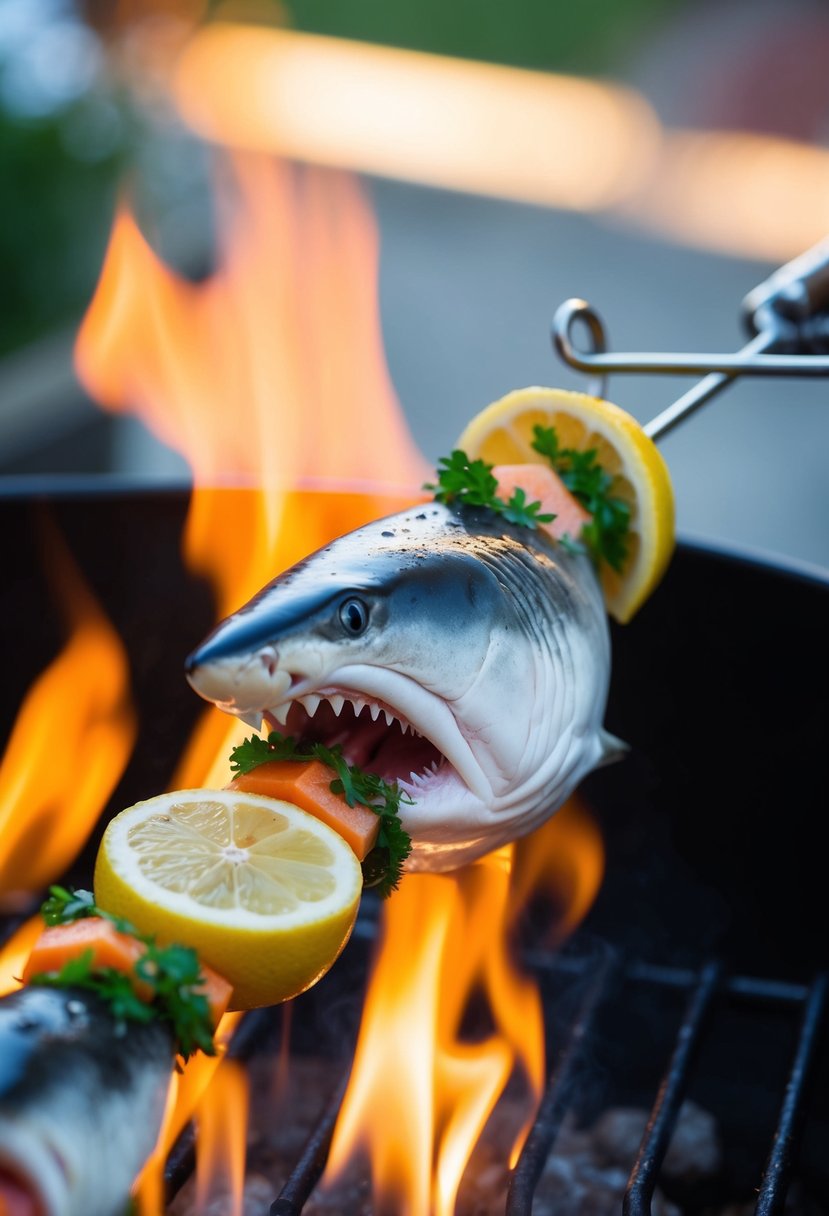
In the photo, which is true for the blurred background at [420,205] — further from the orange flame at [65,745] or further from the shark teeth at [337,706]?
the shark teeth at [337,706]

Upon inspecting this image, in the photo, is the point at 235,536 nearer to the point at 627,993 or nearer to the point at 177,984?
the point at 627,993

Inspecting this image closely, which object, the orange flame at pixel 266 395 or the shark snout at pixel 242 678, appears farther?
the orange flame at pixel 266 395

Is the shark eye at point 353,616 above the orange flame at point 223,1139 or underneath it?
above

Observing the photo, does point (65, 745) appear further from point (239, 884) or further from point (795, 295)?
point (795, 295)

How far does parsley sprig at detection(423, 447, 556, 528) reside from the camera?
154 centimetres

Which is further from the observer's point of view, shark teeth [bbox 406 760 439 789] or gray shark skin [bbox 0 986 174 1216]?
shark teeth [bbox 406 760 439 789]

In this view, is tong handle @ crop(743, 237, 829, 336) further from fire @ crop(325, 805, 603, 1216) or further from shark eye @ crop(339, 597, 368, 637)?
shark eye @ crop(339, 597, 368, 637)

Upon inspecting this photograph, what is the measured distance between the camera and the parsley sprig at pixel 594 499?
1660mm

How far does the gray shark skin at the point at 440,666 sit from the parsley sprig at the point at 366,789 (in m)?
0.02

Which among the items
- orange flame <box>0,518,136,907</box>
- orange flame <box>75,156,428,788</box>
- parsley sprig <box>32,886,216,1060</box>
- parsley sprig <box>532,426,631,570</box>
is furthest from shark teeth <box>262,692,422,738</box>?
orange flame <box>0,518,136,907</box>

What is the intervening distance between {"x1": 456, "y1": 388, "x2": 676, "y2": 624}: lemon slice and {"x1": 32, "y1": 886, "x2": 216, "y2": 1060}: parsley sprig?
2.56 feet

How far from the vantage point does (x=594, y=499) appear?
1668 mm

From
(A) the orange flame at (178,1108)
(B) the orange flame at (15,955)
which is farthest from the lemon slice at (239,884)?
(B) the orange flame at (15,955)

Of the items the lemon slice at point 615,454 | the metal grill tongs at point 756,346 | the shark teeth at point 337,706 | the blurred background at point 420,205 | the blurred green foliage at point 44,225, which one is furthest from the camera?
the blurred green foliage at point 44,225
